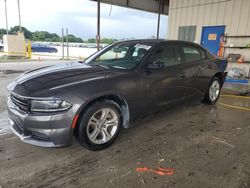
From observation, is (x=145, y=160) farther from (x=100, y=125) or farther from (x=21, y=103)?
(x=21, y=103)

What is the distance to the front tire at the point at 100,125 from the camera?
7.97 feet

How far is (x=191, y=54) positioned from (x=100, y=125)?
2428mm

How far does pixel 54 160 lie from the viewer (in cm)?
246

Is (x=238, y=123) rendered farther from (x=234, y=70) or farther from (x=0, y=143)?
(x=234, y=70)

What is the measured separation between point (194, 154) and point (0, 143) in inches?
105

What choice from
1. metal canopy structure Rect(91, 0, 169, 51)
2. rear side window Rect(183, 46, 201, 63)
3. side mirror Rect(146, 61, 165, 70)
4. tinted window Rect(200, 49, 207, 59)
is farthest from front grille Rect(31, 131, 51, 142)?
metal canopy structure Rect(91, 0, 169, 51)

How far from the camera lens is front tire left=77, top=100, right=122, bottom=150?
2430 millimetres

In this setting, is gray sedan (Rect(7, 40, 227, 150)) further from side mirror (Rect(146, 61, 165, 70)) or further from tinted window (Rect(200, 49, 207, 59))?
tinted window (Rect(200, 49, 207, 59))

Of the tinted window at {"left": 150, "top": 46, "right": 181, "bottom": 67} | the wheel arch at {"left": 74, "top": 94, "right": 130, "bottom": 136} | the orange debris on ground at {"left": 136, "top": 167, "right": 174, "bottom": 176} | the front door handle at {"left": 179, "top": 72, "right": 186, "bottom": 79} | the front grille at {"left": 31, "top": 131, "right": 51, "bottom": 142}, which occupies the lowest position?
the orange debris on ground at {"left": 136, "top": 167, "right": 174, "bottom": 176}

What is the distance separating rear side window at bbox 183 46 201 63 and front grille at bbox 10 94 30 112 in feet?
9.16

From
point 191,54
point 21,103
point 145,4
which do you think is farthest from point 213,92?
point 145,4

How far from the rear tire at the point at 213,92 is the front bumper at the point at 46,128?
3.42 meters

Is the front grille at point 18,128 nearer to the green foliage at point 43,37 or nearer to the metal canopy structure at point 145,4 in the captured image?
the metal canopy structure at point 145,4

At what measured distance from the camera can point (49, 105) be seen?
2246mm
